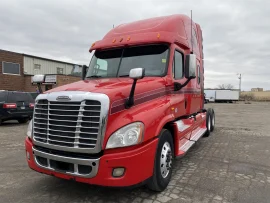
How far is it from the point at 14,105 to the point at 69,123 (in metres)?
10.6

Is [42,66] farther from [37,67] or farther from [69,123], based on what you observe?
[69,123]

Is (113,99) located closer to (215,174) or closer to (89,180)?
(89,180)

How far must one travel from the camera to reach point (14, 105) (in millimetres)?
12766

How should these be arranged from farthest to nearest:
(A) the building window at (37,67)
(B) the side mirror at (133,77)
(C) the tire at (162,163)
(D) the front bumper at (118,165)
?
(A) the building window at (37,67) → (C) the tire at (162,163) → (B) the side mirror at (133,77) → (D) the front bumper at (118,165)

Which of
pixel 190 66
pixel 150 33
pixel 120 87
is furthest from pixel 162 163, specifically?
pixel 150 33

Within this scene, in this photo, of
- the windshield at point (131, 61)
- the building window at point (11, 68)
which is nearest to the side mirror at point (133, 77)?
the windshield at point (131, 61)

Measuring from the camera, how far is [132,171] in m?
3.39

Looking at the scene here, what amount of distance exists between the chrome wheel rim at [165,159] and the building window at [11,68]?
25433 mm

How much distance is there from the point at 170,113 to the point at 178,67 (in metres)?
1.14

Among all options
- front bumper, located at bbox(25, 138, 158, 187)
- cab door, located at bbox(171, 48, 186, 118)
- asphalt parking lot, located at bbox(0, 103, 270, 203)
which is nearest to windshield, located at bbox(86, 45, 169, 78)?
cab door, located at bbox(171, 48, 186, 118)

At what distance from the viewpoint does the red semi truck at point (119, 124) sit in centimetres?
336

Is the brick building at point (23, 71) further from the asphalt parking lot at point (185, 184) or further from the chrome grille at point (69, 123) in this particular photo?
the chrome grille at point (69, 123)

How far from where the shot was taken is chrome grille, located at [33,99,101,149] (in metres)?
3.38

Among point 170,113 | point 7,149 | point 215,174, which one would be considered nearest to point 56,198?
point 170,113
